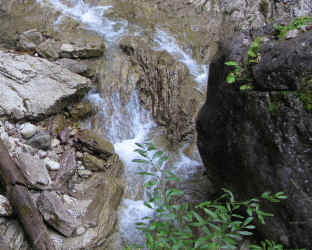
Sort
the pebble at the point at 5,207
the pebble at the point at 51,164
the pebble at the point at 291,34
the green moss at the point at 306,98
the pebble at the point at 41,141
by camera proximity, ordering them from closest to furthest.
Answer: the green moss at the point at 306,98, the pebble at the point at 291,34, the pebble at the point at 5,207, the pebble at the point at 51,164, the pebble at the point at 41,141

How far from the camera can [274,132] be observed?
10.0ft

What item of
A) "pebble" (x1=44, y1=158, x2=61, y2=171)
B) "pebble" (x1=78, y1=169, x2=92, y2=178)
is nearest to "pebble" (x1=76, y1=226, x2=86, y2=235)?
"pebble" (x1=78, y1=169, x2=92, y2=178)

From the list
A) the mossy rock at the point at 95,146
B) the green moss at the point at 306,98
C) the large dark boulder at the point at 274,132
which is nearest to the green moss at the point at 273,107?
Answer: the large dark boulder at the point at 274,132

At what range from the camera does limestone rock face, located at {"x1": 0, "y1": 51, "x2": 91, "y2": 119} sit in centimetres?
500

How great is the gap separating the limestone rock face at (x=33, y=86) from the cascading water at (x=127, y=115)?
0.68 meters

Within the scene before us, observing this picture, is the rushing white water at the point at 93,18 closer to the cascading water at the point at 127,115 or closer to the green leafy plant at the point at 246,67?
the cascading water at the point at 127,115

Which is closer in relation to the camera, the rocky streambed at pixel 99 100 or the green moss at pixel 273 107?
the green moss at pixel 273 107

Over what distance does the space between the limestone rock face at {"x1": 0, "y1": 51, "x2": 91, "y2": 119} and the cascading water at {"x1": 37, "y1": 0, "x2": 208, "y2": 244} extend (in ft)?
2.24

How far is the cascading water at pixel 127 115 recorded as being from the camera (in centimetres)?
465

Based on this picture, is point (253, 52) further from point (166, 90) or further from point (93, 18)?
point (93, 18)

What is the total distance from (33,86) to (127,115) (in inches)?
82.7

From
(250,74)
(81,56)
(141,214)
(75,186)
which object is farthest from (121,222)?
(81,56)

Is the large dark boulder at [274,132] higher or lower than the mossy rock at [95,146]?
higher

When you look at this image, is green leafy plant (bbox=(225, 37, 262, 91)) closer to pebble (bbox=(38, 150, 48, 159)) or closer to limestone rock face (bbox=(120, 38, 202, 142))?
Answer: limestone rock face (bbox=(120, 38, 202, 142))
